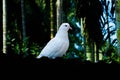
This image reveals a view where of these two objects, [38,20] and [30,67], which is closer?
[30,67]

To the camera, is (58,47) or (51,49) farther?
(58,47)

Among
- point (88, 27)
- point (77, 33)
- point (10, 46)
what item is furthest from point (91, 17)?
point (77, 33)

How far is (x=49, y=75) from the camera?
385 centimetres

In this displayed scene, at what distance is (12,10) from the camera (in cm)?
2066

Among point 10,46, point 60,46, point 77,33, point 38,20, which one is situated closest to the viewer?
point 60,46

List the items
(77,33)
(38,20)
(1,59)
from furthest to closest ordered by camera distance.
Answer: (77,33)
(38,20)
(1,59)

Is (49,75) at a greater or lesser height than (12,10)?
lesser

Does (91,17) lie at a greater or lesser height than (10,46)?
greater

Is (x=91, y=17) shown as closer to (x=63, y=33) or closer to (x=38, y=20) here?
(x=63, y=33)

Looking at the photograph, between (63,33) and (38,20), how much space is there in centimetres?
1791

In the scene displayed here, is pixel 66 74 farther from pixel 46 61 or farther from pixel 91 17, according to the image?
pixel 91 17

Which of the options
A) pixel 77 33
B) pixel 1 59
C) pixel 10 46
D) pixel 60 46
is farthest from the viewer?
pixel 77 33

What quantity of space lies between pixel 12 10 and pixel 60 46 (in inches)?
578

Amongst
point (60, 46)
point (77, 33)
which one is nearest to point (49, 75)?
point (60, 46)
